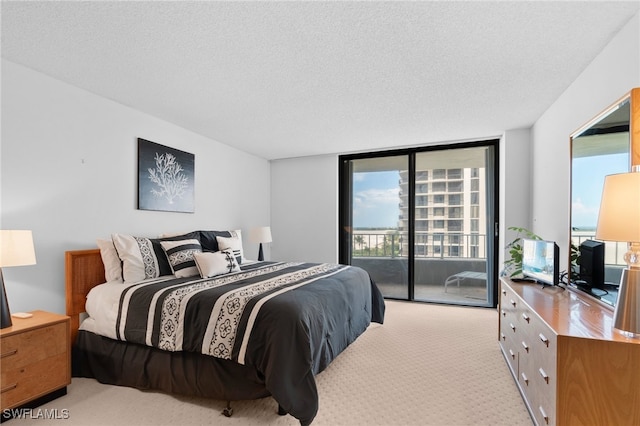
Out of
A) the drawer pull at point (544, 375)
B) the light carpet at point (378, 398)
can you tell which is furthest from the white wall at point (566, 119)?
the drawer pull at point (544, 375)

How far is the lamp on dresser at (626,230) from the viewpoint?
1.40 metres

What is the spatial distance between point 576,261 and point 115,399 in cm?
340

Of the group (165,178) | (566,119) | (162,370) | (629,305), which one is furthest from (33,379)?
(566,119)

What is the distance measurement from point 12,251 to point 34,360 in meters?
0.71

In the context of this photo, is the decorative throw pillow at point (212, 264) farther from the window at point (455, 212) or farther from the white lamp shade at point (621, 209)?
the window at point (455, 212)

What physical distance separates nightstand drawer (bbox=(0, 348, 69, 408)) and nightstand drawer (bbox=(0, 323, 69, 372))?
3 cm

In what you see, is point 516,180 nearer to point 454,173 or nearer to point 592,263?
point 454,173

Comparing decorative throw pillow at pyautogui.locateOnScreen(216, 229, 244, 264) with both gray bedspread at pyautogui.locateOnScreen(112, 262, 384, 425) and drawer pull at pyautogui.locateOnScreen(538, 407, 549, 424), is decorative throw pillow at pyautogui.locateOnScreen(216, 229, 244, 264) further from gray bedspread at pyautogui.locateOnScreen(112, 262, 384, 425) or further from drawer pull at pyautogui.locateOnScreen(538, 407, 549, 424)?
drawer pull at pyautogui.locateOnScreen(538, 407, 549, 424)

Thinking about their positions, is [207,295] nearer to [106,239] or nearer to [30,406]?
[30,406]

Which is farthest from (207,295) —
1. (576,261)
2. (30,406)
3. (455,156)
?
(455,156)

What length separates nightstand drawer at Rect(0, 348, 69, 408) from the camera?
1971 millimetres

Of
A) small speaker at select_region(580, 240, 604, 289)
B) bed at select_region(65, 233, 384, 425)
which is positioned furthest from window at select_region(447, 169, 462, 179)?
bed at select_region(65, 233, 384, 425)

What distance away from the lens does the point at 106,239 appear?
308cm

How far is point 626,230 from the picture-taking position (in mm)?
1409
